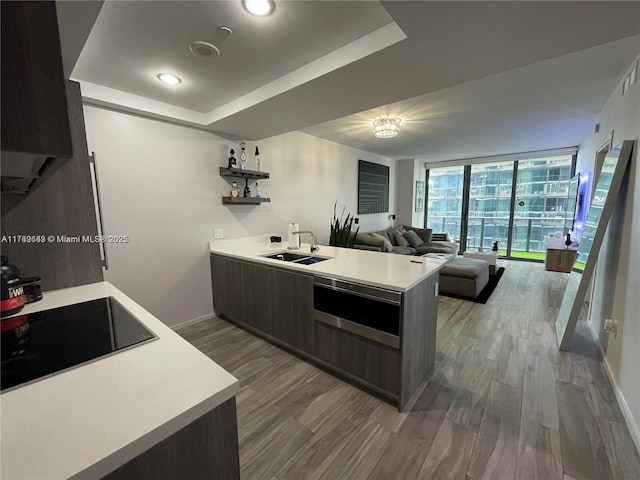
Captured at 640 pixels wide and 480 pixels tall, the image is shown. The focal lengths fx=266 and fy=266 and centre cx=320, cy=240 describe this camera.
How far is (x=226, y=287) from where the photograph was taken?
3057 millimetres

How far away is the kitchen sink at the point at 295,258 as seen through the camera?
2.51 m

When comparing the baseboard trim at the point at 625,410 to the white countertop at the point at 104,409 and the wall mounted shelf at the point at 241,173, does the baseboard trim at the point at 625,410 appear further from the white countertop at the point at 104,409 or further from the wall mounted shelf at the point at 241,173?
the wall mounted shelf at the point at 241,173

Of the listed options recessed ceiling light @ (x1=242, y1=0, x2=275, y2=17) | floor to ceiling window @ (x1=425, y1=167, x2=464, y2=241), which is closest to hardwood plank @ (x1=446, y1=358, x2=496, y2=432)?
recessed ceiling light @ (x1=242, y1=0, x2=275, y2=17)

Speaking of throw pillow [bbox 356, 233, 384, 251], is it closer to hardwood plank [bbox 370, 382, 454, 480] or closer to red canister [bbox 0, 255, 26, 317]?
hardwood plank [bbox 370, 382, 454, 480]

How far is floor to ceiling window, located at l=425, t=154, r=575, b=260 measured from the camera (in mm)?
6035

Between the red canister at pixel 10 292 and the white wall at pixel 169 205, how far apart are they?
1497 millimetres

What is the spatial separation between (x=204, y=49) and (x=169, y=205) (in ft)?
5.37

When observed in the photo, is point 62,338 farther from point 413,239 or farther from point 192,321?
point 413,239

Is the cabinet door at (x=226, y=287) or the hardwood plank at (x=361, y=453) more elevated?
the cabinet door at (x=226, y=287)

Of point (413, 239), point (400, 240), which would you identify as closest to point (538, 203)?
point (413, 239)

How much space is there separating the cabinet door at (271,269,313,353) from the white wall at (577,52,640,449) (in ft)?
6.79

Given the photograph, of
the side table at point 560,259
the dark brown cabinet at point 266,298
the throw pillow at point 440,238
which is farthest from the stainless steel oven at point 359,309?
the throw pillow at point 440,238

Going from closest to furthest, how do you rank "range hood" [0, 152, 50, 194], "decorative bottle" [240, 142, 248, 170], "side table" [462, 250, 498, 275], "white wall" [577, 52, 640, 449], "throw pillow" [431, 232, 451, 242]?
1. "range hood" [0, 152, 50, 194]
2. "white wall" [577, 52, 640, 449]
3. "decorative bottle" [240, 142, 248, 170]
4. "side table" [462, 250, 498, 275]
5. "throw pillow" [431, 232, 451, 242]

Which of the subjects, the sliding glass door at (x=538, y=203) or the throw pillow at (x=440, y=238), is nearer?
the sliding glass door at (x=538, y=203)
